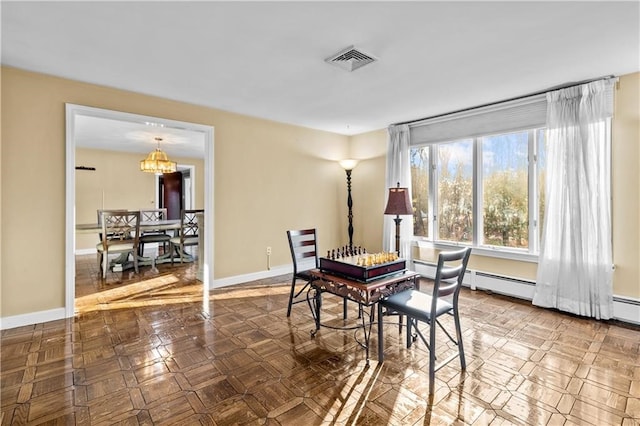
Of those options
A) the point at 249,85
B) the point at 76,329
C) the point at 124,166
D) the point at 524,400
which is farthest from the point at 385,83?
the point at 124,166

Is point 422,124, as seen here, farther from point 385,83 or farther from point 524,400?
point 524,400

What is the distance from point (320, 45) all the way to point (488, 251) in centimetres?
335

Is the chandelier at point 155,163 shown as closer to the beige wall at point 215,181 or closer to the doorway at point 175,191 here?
the beige wall at point 215,181

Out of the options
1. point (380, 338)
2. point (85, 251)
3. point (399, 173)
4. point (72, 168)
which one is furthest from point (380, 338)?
point (85, 251)

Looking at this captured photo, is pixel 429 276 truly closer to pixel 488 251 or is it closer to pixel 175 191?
pixel 488 251

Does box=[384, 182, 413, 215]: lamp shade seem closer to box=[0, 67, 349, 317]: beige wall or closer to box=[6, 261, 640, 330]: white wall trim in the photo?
box=[6, 261, 640, 330]: white wall trim

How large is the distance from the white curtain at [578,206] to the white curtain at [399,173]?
1.83 m

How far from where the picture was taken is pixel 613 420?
1.77 m

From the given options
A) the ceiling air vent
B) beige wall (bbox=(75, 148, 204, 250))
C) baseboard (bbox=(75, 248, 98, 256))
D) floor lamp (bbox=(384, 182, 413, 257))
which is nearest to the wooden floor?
floor lamp (bbox=(384, 182, 413, 257))

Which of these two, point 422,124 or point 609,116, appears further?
point 422,124

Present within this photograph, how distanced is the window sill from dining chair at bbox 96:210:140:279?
179 inches

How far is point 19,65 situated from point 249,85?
2.09m

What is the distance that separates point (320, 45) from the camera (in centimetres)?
254

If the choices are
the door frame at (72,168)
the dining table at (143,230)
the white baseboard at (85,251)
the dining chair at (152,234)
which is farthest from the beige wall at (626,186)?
the white baseboard at (85,251)
